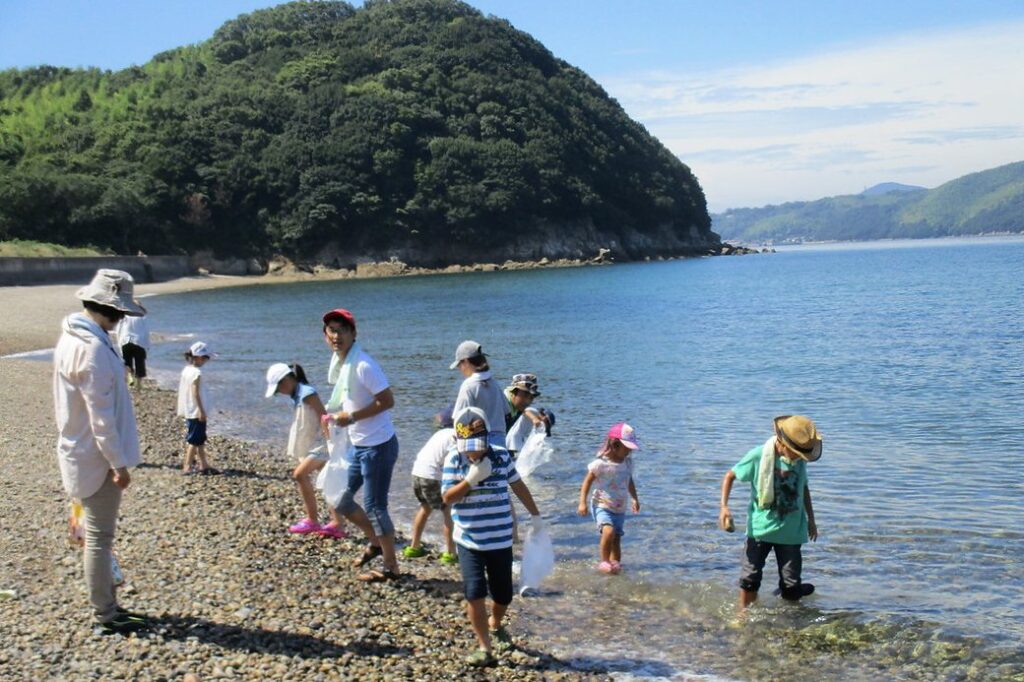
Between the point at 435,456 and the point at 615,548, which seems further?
the point at 615,548

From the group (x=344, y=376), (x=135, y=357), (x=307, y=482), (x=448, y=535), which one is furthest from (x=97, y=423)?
(x=135, y=357)

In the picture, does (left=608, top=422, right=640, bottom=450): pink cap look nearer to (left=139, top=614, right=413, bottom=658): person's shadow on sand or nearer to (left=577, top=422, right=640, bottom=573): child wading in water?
(left=577, top=422, right=640, bottom=573): child wading in water

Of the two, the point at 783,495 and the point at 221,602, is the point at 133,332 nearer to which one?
the point at 221,602

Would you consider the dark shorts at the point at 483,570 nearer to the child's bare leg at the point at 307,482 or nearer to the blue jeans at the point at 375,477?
the blue jeans at the point at 375,477

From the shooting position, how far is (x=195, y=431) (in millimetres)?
10594

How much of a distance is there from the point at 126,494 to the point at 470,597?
17.2ft

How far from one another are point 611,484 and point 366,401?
2382mm

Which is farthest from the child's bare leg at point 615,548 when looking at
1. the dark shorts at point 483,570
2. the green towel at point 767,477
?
the dark shorts at point 483,570

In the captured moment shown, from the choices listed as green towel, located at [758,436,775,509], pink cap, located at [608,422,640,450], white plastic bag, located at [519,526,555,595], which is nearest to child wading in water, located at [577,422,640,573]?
pink cap, located at [608,422,640,450]

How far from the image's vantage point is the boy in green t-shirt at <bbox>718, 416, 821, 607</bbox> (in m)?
6.18

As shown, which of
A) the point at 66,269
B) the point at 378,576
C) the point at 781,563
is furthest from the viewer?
the point at 66,269

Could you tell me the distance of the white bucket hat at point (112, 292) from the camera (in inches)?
209

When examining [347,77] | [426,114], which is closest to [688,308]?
[426,114]

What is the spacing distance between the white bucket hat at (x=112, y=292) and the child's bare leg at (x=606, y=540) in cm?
438
